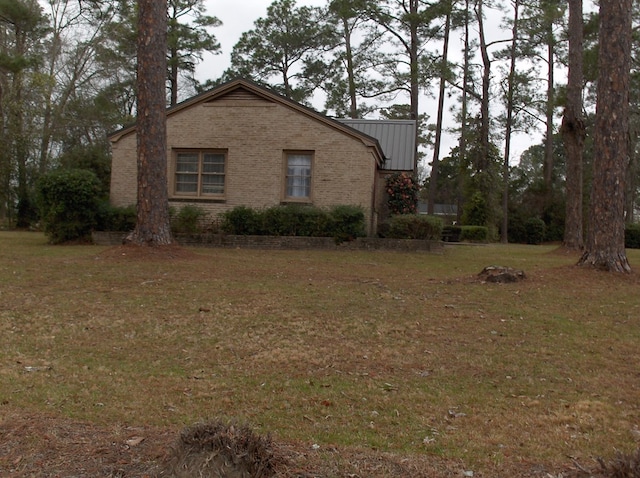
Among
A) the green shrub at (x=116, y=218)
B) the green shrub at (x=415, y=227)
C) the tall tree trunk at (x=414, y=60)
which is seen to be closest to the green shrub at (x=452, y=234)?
the tall tree trunk at (x=414, y=60)

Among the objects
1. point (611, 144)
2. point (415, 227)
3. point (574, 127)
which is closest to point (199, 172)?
point (415, 227)

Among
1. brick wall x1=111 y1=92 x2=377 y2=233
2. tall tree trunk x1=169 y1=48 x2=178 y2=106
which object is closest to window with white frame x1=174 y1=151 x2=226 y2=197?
brick wall x1=111 y1=92 x2=377 y2=233

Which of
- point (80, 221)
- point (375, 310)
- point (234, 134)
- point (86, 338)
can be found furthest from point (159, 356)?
point (234, 134)

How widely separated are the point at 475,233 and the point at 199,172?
16911mm

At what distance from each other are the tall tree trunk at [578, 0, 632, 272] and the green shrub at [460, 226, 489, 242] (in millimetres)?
20216

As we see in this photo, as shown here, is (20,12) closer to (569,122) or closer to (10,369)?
(569,122)

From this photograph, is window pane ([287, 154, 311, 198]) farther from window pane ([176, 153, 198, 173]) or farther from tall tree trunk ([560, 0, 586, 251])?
tall tree trunk ([560, 0, 586, 251])

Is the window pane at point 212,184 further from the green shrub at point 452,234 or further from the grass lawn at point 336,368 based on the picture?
the green shrub at point 452,234

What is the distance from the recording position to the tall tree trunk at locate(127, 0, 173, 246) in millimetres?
12664

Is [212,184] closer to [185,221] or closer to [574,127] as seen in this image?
[185,221]

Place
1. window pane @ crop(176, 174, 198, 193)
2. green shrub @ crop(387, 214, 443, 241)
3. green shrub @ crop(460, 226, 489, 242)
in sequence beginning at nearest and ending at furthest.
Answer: green shrub @ crop(387, 214, 443, 241) → window pane @ crop(176, 174, 198, 193) → green shrub @ crop(460, 226, 489, 242)

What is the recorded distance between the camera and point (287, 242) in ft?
55.8

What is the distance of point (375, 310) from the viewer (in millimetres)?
7629

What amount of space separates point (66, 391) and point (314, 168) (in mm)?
14739
